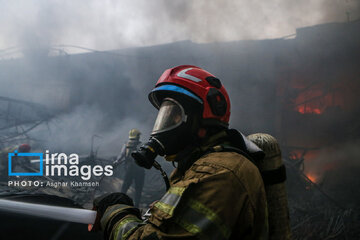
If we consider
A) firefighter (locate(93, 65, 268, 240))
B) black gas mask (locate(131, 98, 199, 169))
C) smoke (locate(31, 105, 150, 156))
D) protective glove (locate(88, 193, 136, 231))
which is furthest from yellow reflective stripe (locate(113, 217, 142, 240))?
smoke (locate(31, 105, 150, 156))

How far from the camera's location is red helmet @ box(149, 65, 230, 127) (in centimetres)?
135

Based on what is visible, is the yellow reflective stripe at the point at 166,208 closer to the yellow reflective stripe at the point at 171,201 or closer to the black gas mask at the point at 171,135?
the yellow reflective stripe at the point at 171,201

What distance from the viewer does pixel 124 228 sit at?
3.38 ft

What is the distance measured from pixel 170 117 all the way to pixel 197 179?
0.57 metres

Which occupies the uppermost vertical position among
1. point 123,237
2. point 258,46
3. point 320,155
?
point 258,46

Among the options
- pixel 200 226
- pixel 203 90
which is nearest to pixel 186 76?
pixel 203 90

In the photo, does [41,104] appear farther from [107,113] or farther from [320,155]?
[320,155]

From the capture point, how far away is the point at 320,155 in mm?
9734

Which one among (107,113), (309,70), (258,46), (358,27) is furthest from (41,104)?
(358,27)

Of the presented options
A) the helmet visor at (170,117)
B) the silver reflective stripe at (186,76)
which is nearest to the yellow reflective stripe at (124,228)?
the helmet visor at (170,117)

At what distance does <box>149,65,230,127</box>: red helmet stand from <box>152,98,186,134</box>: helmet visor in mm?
91

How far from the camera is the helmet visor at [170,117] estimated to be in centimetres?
135

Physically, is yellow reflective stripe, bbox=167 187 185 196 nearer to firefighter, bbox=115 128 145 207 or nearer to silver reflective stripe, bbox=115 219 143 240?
silver reflective stripe, bbox=115 219 143 240

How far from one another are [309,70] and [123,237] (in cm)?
1215
